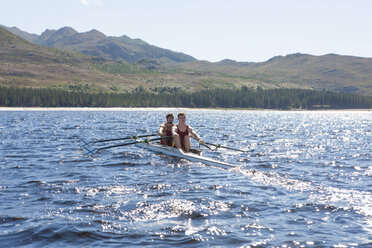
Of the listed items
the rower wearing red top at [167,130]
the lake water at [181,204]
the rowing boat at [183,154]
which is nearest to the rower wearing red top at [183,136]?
the rowing boat at [183,154]

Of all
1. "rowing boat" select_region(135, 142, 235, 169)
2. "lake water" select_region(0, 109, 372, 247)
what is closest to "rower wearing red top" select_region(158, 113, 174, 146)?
"rowing boat" select_region(135, 142, 235, 169)

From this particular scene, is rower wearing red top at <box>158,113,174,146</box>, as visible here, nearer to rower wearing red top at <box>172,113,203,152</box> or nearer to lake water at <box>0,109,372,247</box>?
rower wearing red top at <box>172,113,203,152</box>

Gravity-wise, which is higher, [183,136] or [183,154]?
[183,136]

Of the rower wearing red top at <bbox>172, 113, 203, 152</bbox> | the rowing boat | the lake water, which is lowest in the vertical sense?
the lake water

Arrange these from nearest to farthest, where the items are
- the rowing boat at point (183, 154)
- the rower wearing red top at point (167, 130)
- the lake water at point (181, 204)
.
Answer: the lake water at point (181, 204) → the rowing boat at point (183, 154) → the rower wearing red top at point (167, 130)

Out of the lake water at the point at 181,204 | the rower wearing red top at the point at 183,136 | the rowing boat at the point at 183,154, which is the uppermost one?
the rower wearing red top at the point at 183,136

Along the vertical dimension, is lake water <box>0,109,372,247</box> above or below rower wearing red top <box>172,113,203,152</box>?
below

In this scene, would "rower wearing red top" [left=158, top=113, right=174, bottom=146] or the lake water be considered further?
"rower wearing red top" [left=158, top=113, right=174, bottom=146]

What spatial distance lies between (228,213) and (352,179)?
9.28m

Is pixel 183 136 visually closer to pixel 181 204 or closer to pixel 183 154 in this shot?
pixel 183 154

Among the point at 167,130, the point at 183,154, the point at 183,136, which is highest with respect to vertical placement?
the point at 167,130

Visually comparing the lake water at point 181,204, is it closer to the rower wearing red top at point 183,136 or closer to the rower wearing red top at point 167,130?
A: the rower wearing red top at point 183,136

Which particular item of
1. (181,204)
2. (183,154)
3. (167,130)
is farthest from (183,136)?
(181,204)

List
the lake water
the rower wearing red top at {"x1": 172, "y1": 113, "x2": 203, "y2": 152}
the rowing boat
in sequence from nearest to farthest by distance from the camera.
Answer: the lake water
the rowing boat
the rower wearing red top at {"x1": 172, "y1": 113, "x2": 203, "y2": 152}
